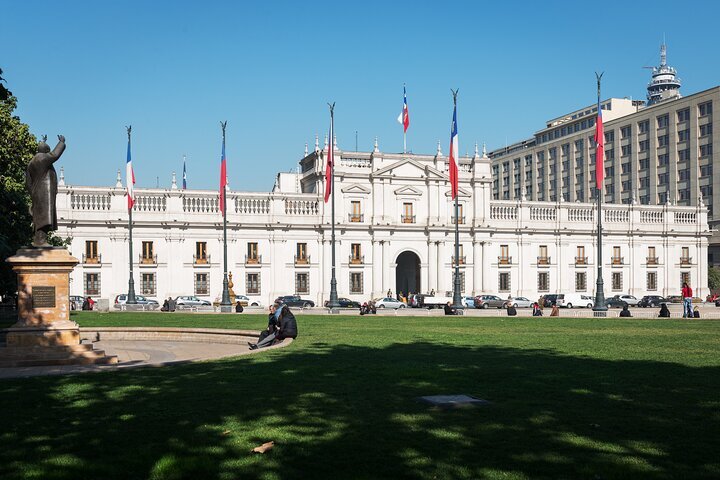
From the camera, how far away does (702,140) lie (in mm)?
94312

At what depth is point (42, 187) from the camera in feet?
61.0

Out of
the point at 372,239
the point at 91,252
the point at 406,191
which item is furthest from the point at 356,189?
the point at 91,252

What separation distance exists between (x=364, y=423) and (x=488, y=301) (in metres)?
58.9

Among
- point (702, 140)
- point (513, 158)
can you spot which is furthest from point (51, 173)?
point (513, 158)

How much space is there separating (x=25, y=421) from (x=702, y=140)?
97349 mm

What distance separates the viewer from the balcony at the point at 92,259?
63844 mm

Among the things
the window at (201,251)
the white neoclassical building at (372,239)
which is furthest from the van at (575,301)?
the window at (201,251)

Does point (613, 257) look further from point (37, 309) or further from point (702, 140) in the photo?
point (37, 309)

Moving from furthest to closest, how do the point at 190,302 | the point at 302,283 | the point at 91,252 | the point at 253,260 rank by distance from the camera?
1. the point at 302,283
2. the point at 253,260
3. the point at 91,252
4. the point at 190,302

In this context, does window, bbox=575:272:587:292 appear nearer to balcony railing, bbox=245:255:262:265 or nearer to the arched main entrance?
the arched main entrance

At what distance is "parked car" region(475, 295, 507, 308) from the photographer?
6592cm

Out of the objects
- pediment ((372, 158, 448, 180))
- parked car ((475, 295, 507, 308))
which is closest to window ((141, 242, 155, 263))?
pediment ((372, 158, 448, 180))

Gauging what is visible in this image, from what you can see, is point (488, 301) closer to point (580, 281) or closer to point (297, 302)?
point (580, 281)

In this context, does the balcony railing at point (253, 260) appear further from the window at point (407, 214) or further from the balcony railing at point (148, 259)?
the window at point (407, 214)
